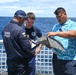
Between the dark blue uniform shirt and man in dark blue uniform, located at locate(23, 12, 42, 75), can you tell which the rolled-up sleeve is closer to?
the dark blue uniform shirt

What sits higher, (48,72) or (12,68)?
(12,68)

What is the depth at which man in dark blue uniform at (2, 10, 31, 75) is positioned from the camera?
543 cm

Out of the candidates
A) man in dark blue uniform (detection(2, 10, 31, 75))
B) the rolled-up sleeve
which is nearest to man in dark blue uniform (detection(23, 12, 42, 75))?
man in dark blue uniform (detection(2, 10, 31, 75))

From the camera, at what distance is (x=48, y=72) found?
7.84 meters

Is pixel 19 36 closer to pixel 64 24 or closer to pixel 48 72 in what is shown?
pixel 64 24

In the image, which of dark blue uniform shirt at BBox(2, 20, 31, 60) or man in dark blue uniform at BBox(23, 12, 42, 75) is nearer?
dark blue uniform shirt at BBox(2, 20, 31, 60)

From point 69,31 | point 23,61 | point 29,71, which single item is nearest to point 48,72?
point 29,71

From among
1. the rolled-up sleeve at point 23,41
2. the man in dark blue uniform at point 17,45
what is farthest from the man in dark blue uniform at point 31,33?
the rolled-up sleeve at point 23,41

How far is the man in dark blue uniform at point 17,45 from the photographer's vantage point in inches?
214

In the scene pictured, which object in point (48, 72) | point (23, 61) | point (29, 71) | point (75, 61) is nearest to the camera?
point (75, 61)

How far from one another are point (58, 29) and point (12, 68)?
3.49 ft

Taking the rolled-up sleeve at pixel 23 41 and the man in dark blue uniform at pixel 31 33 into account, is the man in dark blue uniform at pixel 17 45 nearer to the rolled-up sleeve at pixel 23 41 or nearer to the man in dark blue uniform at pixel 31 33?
the rolled-up sleeve at pixel 23 41

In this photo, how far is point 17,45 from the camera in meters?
5.46

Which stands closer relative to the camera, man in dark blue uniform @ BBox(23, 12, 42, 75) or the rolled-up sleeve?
the rolled-up sleeve
